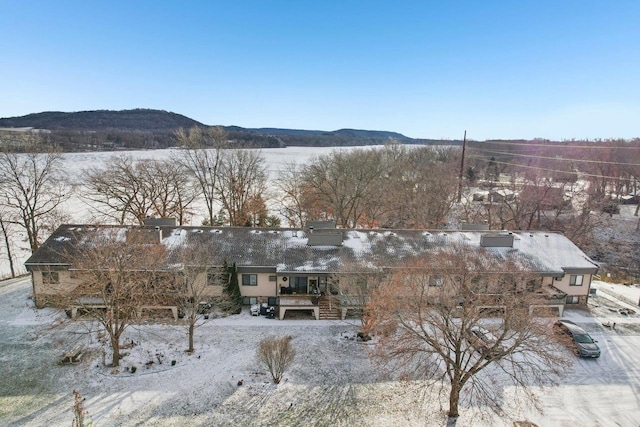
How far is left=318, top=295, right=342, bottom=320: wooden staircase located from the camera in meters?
24.8

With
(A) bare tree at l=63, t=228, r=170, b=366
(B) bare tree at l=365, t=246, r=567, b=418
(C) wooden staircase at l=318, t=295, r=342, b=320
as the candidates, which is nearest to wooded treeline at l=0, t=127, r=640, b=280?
(A) bare tree at l=63, t=228, r=170, b=366

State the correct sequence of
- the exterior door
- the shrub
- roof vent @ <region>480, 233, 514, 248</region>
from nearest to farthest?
the exterior door, roof vent @ <region>480, 233, 514, 248</region>, the shrub

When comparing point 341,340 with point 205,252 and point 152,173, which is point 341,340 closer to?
point 205,252

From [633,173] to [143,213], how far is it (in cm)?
7811

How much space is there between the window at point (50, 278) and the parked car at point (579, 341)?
31160 mm

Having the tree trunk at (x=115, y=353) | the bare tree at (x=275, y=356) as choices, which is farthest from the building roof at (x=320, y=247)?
the tree trunk at (x=115, y=353)

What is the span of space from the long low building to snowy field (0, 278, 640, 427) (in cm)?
278

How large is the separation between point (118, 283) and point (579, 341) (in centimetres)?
2574

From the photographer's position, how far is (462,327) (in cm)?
1485

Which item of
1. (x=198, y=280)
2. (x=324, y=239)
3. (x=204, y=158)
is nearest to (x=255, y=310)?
(x=198, y=280)

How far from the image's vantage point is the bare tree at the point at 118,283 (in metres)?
18.5

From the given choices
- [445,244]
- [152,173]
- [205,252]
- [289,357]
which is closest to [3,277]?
[152,173]

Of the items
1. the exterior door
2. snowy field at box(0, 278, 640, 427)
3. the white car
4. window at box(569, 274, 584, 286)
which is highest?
window at box(569, 274, 584, 286)

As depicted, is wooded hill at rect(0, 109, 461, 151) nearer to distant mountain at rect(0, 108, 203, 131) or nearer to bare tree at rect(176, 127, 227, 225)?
distant mountain at rect(0, 108, 203, 131)
